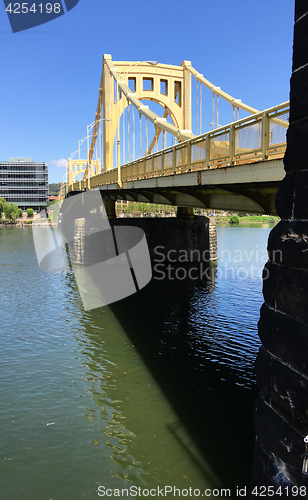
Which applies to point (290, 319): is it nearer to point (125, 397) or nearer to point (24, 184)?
point (125, 397)

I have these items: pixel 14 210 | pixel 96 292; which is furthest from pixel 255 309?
pixel 14 210

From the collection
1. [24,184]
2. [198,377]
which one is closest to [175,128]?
[198,377]

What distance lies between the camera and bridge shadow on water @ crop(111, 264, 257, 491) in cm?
805

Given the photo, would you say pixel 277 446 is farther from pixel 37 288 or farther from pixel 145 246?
pixel 145 246

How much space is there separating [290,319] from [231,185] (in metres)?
8.31

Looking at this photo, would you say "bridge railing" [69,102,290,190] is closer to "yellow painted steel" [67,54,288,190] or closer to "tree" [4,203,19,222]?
"yellow painted steel" [67,54,288,190]

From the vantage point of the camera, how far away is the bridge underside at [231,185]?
931cm

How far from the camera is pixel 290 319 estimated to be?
3766 millimetres

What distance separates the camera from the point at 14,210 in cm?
10350

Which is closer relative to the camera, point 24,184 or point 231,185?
point 231,185

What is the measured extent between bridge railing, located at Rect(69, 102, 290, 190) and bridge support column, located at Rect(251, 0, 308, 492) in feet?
14.0

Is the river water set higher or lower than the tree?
lower

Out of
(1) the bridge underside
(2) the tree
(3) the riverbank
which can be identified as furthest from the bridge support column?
(2) the tree

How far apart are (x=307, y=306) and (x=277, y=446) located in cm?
145
